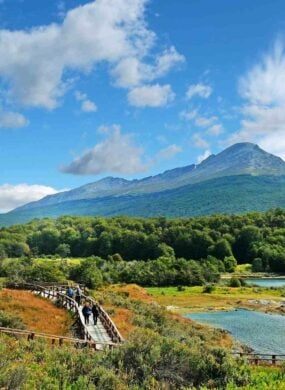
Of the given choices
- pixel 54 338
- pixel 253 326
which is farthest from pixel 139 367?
pixel 253 326

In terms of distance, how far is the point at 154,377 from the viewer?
62.1 feet

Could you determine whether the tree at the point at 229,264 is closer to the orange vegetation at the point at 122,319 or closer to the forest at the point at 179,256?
the forest at the point at 179,256

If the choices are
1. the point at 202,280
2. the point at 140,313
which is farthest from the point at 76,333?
the point at 202,280

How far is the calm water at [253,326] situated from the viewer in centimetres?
5587

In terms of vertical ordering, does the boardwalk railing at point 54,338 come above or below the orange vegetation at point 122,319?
above

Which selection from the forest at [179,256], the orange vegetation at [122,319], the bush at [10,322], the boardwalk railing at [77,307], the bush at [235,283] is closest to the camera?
the boardwalk railing at [77,307]

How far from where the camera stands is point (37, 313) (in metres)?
45.3

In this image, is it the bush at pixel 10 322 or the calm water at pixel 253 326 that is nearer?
the bush at pixel 10 322

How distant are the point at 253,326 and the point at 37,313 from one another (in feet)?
112

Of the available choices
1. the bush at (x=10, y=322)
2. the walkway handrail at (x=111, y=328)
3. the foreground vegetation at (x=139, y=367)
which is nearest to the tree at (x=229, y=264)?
Answer: the walkway handrail at (x=111, y=328)

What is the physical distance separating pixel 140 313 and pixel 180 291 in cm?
6034

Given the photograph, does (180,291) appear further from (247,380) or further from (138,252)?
(247,380)

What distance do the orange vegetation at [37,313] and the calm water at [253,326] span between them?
2077 centimetres

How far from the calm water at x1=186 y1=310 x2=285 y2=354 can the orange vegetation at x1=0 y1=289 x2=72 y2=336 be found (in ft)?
68.2
